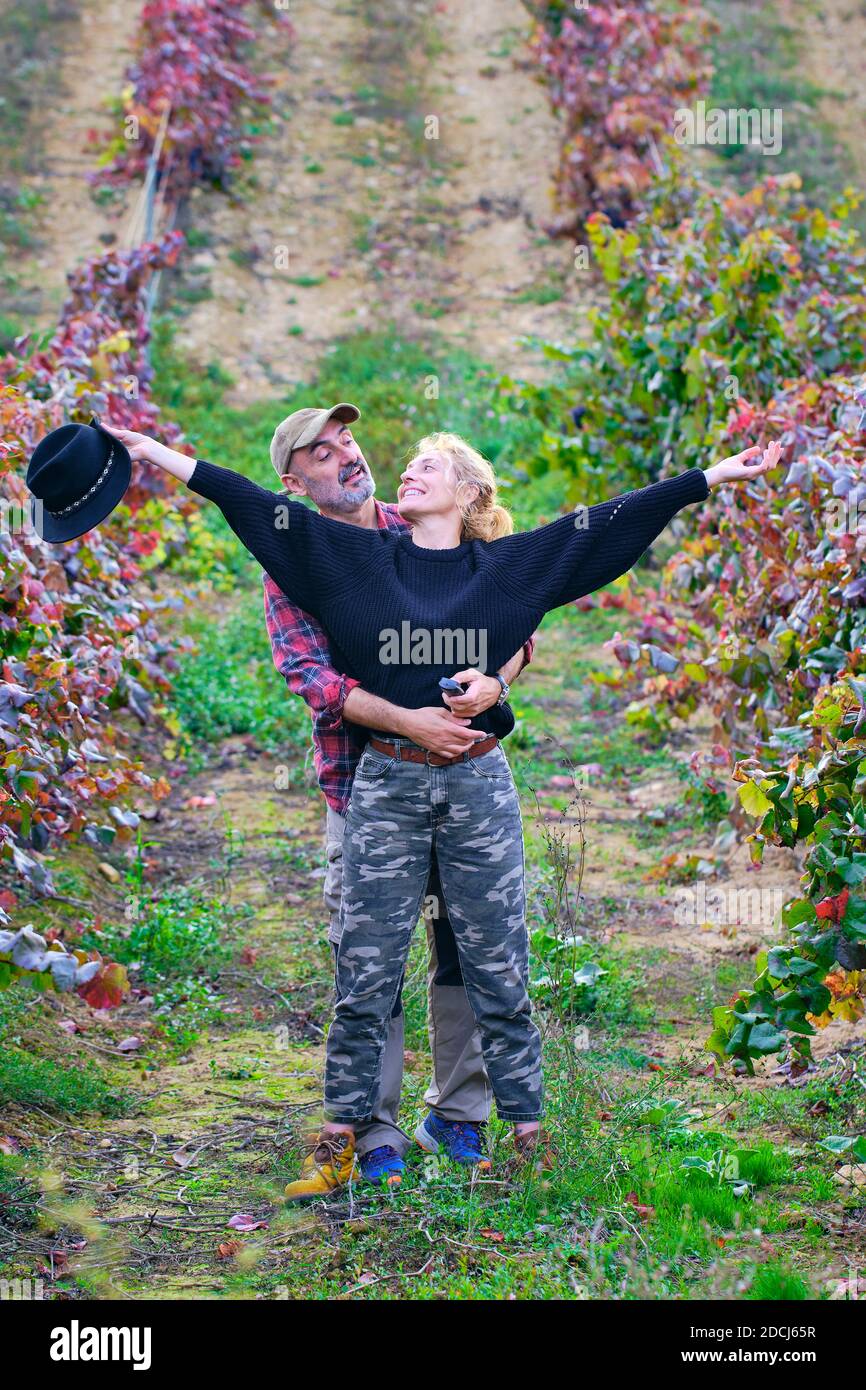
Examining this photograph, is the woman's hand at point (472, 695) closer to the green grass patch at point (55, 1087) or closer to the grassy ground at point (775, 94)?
the green grass patch at point (55, 1087)

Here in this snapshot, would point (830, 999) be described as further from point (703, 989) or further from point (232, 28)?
point (232, 28)

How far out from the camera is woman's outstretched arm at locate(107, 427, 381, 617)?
10.8 feet

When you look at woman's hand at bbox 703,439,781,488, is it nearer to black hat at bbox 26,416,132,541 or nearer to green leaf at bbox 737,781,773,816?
green leaf at bbox 737,781,773,816

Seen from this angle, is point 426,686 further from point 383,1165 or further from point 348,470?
point 383,1165

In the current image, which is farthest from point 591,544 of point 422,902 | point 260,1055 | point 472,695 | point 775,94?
point 775,94

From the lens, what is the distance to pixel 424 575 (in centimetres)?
333

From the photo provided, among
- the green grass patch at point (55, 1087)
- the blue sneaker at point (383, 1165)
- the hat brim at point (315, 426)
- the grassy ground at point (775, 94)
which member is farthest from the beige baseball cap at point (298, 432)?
the grassy ground at point (775, 94)

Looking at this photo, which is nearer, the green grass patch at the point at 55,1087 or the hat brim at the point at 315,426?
the hat brim at the point at 315,426

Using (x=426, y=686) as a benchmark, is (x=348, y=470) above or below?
above

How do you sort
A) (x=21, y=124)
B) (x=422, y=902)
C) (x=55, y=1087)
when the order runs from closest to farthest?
(x=422, y=902) → (x=55, y=1087) → (x=21, y=124)

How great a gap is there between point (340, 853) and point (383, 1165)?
763 millimetres

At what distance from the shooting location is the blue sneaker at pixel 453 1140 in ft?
11.4

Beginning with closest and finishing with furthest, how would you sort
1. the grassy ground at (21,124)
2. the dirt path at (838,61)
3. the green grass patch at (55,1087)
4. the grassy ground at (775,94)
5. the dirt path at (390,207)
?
the green grass patch at (55,1087)
the grassy ground at (21,124)
the dirt path at (390,207)
the grassy ground at (775,94)
the dirt path at (838,61)

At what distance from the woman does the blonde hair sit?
19mm
